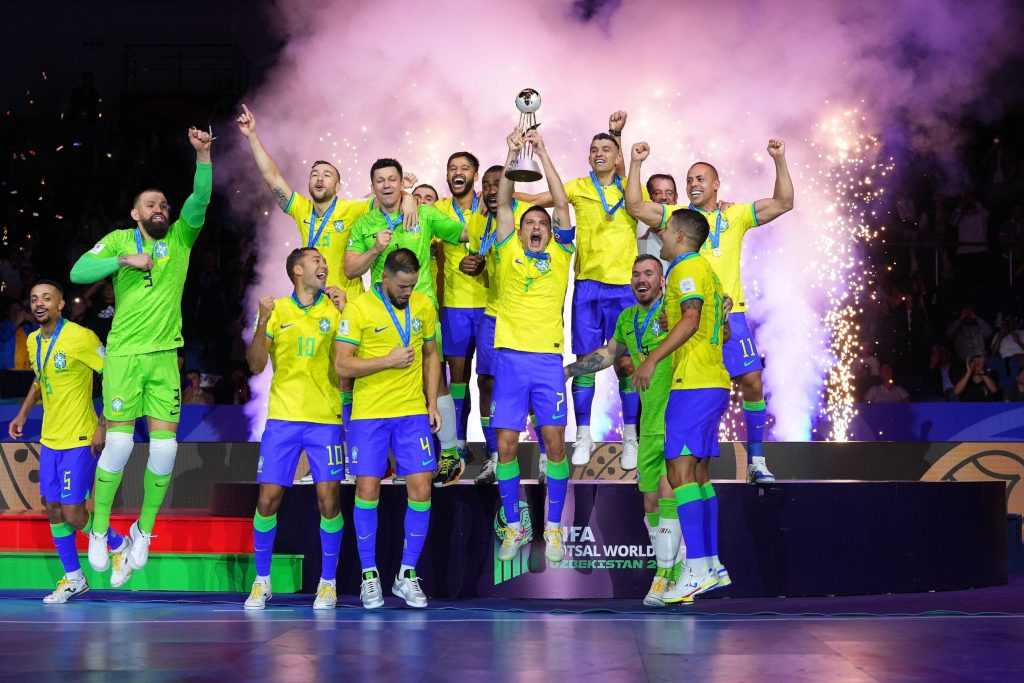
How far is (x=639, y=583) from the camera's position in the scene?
7.22m

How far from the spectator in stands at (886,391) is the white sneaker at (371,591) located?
605 cm

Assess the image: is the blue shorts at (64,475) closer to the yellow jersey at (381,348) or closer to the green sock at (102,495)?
the green sock at (102,495)

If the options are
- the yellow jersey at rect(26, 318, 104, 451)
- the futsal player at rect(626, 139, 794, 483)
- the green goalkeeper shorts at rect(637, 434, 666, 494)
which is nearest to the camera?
the green goalkeeper shorts at rect(637, 434, 666, 494)

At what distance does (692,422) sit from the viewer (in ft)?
21.3

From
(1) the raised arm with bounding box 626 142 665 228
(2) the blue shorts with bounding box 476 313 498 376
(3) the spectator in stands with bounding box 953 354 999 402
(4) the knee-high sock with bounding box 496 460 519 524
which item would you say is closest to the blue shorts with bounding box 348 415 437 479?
(4) the knee-high sock with bounding box 496 460 519 524

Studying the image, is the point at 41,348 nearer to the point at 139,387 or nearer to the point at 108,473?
the point at 139,387

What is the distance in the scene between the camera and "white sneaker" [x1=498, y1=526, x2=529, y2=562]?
22.7 feet

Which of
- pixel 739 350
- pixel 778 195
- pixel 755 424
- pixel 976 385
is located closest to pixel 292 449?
pixel 739 350

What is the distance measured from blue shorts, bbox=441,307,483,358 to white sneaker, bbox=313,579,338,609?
5.40ft

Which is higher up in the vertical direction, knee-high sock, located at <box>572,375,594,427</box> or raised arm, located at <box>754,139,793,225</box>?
raised arm, located at <box>754,139,793,225</box>

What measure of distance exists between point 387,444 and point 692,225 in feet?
6.66

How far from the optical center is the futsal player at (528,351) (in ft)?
22.5

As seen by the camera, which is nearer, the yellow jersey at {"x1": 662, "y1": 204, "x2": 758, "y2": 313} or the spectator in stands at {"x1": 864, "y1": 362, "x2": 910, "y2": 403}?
the yellow jersey at {"x1": 662, "y1": 204, "x2": 758, "y2": 313}

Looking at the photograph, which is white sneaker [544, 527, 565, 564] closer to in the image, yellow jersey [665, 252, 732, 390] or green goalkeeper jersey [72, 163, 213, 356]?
yellow jersey [665, 252, 732, 390]
